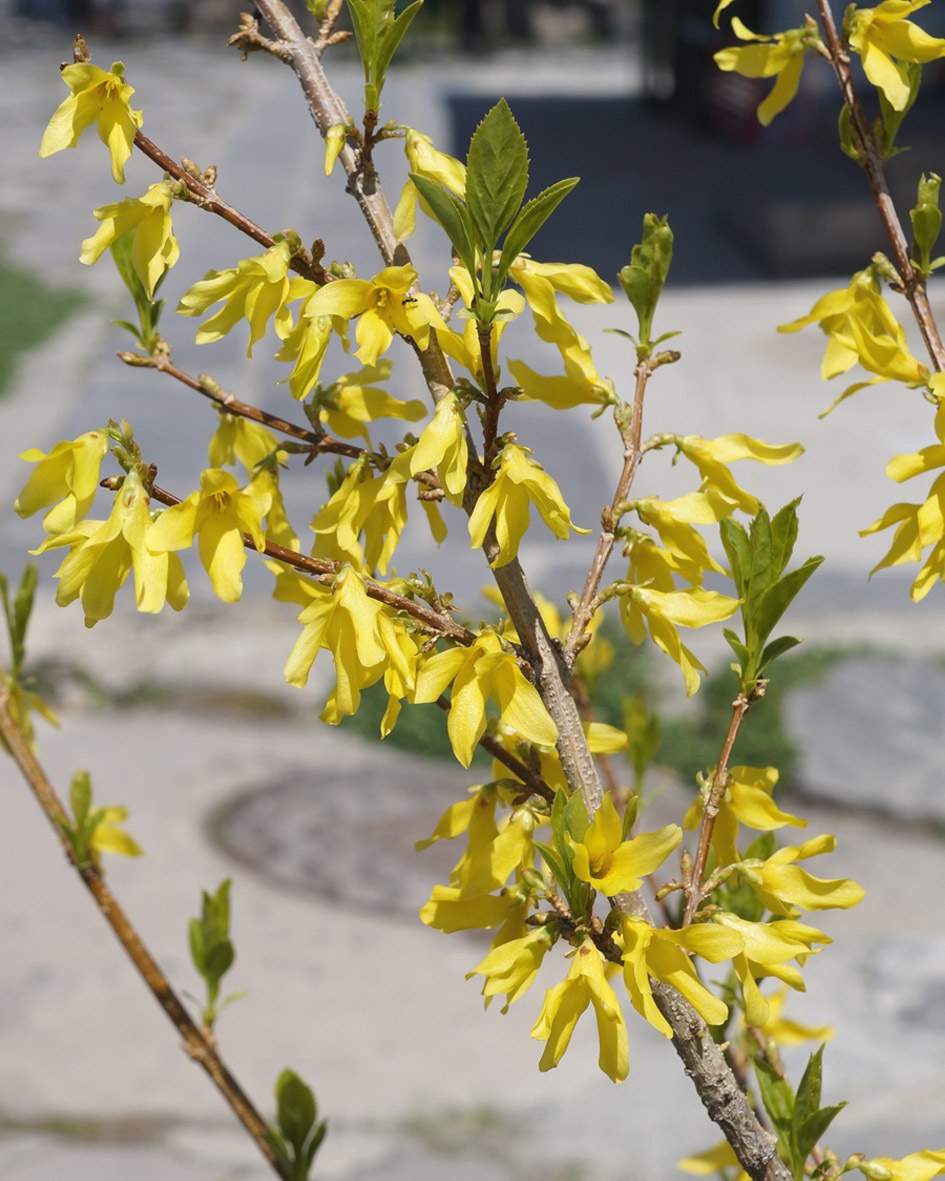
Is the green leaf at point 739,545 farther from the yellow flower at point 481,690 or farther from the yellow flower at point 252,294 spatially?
the yellow flower at point 252,294

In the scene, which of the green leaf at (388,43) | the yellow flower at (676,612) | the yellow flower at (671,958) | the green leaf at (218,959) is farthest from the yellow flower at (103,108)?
the green leaf at (218,959)

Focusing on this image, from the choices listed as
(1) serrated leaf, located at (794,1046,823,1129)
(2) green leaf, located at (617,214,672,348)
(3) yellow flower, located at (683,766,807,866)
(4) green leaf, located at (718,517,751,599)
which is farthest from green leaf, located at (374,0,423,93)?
(1) serrated leaf, located at (794,1046,823,1129)

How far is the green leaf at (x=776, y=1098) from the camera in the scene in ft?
2.54

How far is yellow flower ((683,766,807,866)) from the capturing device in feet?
2.40

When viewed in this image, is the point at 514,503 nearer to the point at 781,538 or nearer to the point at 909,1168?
the point at 781,538

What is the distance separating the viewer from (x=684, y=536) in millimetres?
743

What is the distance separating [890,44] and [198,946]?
80 centimetres

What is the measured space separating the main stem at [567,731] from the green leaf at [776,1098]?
0.06 metres

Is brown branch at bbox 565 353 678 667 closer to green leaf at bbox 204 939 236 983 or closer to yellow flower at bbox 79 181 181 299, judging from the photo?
yellow flower at bbox 79 181 181 299

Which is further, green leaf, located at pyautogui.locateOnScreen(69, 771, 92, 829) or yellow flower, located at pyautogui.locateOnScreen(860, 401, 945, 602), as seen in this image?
green leaf, located at pyautogui.locateOnScreen(69, 771, 92, 829)

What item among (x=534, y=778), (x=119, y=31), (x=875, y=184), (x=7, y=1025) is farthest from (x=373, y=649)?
(x=119, y=31)

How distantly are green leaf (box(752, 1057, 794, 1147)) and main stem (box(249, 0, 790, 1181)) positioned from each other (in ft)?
0.20

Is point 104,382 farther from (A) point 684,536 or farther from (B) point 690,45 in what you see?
(B) point 690,45

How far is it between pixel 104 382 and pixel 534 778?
20.3 ft
